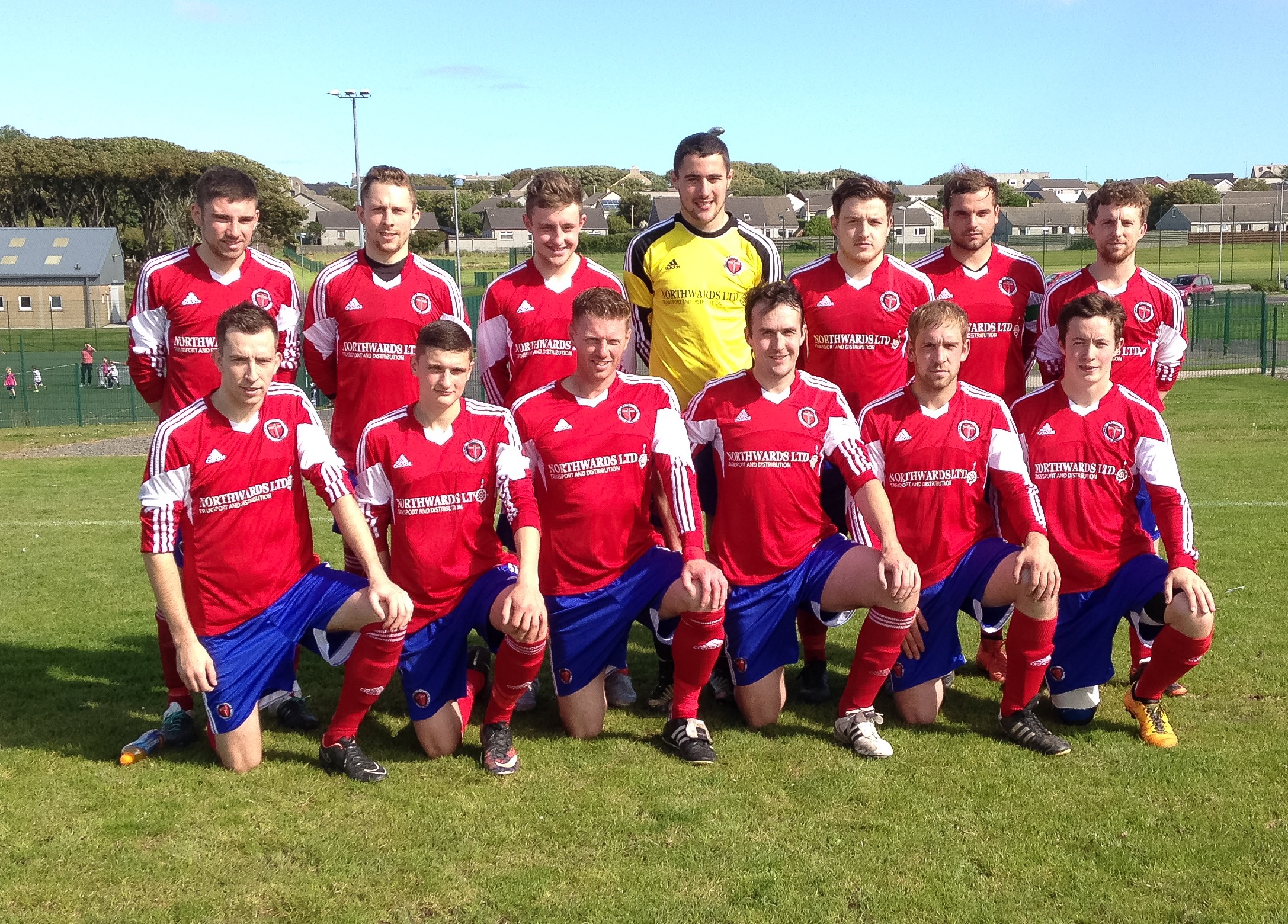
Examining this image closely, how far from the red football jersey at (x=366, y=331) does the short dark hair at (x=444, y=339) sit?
683mm

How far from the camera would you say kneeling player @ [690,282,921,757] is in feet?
15.1

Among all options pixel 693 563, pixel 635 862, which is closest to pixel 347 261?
pixel 693 563

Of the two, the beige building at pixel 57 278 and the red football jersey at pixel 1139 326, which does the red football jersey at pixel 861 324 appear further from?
the beige building at pixel 57 278

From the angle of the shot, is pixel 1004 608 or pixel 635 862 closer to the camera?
pixel 635 862

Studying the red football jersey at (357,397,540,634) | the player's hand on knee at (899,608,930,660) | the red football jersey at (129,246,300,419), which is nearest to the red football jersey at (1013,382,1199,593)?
the player's hand on knee at (899,608,930,660)

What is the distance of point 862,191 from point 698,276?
0.86m

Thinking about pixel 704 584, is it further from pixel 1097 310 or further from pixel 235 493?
pixel 1097 310

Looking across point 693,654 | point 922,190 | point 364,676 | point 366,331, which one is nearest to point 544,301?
point 366,331

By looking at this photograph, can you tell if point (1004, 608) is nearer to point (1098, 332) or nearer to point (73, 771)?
point (1098, 332)

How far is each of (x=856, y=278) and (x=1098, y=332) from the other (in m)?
1.16

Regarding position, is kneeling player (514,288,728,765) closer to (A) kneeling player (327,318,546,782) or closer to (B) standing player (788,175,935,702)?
(A) kneeling player (327,318,546,782)

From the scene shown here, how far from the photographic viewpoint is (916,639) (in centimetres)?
470

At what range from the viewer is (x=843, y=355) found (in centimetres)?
533

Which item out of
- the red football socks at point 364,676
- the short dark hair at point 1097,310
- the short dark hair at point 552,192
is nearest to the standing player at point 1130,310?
the short dark hair at point 1097,310
